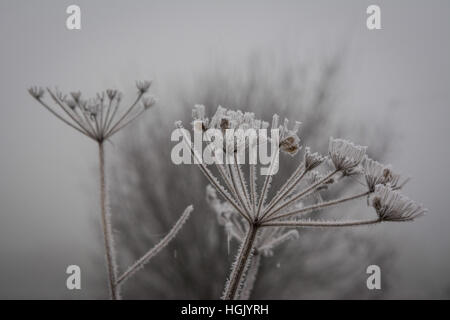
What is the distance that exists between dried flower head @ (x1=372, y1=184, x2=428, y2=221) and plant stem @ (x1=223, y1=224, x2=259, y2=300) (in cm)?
53

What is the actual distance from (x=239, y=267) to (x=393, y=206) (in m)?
0.67

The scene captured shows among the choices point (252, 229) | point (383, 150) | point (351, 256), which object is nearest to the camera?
point (252, 229)

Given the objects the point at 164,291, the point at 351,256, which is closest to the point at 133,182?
the point at 164,291

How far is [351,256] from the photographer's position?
1238 centimetres

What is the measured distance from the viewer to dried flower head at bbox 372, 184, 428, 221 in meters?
1.48

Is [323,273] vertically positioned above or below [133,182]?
below

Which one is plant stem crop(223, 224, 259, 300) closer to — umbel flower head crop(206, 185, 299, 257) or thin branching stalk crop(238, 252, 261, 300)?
thin branching stalk crop(238, 252, 261, 300)

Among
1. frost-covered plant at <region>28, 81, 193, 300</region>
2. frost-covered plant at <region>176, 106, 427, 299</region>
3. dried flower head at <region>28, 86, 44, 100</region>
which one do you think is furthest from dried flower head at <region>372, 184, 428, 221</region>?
dried flower head at <region>28, 86, 44, 100</region>

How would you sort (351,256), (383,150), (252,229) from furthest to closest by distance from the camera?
(351,256)
(383,150)
(252,229)

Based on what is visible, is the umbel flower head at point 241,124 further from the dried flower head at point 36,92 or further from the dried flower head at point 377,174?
the dried flower head at point 36,92

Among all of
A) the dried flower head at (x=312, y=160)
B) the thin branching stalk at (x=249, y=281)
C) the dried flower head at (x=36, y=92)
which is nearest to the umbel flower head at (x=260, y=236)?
the thin branching stalk at (x=249, y=281)

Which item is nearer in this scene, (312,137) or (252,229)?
(252,229)
